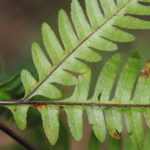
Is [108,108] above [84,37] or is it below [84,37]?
below

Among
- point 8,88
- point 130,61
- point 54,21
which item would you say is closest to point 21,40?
point 54,21

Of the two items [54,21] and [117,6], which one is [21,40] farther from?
[117,6]

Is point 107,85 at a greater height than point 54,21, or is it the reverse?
point 54,21

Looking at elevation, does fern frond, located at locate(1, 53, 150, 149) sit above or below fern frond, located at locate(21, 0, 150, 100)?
below

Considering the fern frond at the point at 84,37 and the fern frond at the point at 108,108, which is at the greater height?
the fern frond at the point at 84,37

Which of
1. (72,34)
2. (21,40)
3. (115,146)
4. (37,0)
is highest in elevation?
(37,0)
